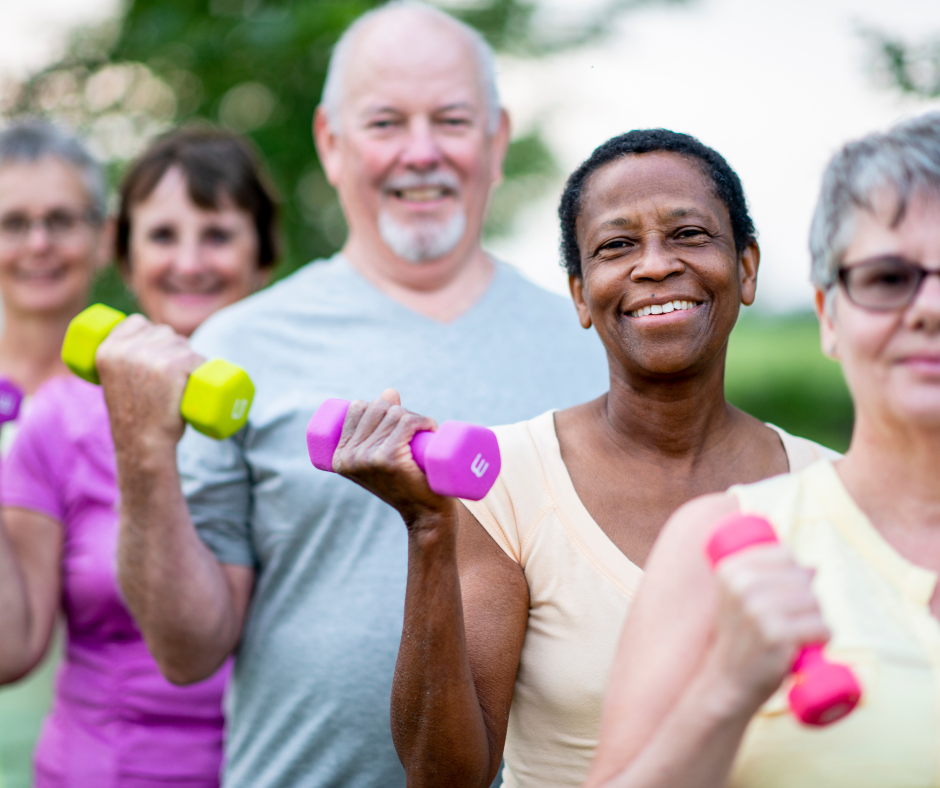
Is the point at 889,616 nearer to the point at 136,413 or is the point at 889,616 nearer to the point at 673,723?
the point at 673,723

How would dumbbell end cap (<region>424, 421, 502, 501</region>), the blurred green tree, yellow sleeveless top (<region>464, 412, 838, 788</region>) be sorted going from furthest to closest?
the blurred green tree < yellow sleeveless top (<region>464, 412, 838, 788</region>) < dumbbell end cap (<region>424, 421, 502, 501</region>)

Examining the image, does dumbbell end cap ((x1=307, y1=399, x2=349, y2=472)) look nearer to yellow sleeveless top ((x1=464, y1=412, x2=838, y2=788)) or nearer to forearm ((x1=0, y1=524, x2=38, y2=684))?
yellow sleeveless top ((x1=464, y1=412, x2=838, y2=788))

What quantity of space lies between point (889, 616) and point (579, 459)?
72cm

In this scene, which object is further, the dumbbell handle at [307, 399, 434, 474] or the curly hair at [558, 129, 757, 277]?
the curly hair at [558, 129, 757, 277]

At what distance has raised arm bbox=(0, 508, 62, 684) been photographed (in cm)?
288

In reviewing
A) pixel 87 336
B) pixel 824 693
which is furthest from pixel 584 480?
pixel 87 336

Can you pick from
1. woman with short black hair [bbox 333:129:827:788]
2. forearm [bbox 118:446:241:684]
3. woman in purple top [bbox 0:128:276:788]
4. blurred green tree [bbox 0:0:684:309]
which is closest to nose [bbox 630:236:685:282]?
woman with short black hair [bbox 333:129:827:788]

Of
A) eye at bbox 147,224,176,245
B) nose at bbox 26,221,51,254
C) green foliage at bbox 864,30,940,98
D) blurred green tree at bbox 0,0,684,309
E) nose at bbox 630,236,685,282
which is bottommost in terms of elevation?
nose at bbox 630,236,685,282

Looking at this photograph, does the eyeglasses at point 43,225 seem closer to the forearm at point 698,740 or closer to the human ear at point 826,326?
the human ear at point 826,326

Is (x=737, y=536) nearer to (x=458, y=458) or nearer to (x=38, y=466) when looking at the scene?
(x=458, y=458)

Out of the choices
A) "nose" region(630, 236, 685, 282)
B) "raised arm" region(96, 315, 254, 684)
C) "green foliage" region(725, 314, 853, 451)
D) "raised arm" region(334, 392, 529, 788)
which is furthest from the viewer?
"green foliage" region(725, 314, 853, 451)

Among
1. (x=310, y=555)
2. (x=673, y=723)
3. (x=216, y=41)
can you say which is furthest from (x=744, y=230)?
(x=216, y=41)

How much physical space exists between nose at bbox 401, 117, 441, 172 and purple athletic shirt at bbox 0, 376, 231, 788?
1.18 meters

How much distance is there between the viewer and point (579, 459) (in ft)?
6.86
